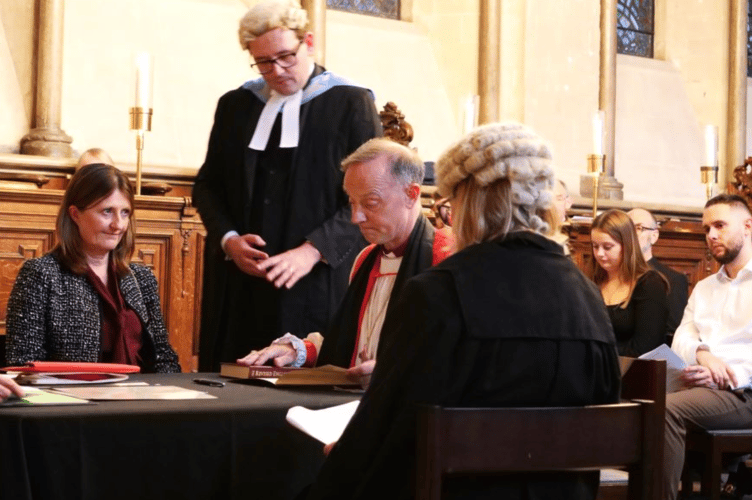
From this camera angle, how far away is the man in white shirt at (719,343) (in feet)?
15.7

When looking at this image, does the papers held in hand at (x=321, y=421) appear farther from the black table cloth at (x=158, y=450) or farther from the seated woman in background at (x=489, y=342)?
the seated woman in background at (x=489, y=342)

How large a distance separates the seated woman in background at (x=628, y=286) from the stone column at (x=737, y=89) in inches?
244

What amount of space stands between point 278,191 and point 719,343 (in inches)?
90.1

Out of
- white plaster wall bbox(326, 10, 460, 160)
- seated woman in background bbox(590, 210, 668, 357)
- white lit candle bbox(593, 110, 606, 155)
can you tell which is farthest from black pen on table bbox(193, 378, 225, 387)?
white plaster wall bbox(326, 10, 460, 160)

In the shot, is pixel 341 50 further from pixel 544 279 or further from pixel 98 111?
pixel 544 279

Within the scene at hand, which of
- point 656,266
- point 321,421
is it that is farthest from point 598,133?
point 321,421

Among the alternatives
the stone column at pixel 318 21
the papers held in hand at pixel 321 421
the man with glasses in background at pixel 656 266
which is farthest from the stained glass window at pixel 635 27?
the papers held in hand at pixel 321 421

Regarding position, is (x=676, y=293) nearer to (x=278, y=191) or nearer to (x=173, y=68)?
(x=278, y=191)

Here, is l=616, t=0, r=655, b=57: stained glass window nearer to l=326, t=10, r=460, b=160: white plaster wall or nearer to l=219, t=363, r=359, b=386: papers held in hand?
l=326, t=10, r=460, b=160: white plaster wall

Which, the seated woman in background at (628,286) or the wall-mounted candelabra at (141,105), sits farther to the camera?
the wall-mounted candelabra at (141,105)

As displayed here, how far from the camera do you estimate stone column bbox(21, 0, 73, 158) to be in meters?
7.97

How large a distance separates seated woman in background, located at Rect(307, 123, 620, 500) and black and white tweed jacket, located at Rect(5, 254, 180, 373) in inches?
67.2

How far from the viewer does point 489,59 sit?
1026 centimetres

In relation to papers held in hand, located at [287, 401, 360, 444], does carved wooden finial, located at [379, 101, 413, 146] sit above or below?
above
